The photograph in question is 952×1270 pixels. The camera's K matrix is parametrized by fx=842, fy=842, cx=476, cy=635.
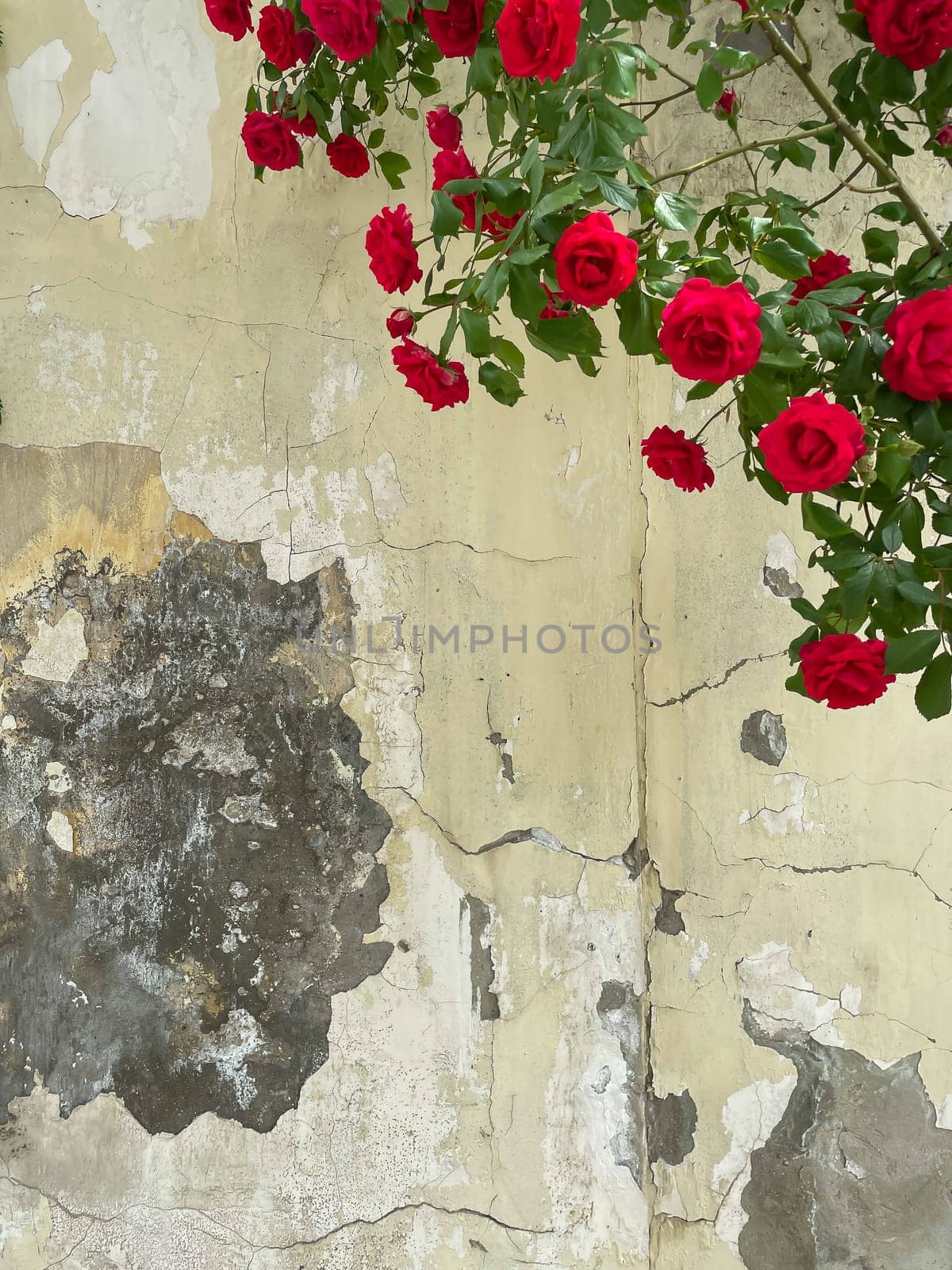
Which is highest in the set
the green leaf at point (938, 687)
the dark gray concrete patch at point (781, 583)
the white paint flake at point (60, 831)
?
the dark gray concrete patch at point (781, 583)

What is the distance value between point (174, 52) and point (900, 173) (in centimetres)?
135

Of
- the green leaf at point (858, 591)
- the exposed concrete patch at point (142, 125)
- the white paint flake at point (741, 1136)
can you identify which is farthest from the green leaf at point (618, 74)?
the white paint flake at point (741, 1136)

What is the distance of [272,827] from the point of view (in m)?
1.58

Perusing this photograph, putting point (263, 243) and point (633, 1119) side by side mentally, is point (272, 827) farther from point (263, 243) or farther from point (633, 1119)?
point (263, 243)

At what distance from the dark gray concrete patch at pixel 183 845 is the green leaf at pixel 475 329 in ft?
2.66

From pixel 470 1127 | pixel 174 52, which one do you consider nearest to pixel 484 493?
pixel 174 52

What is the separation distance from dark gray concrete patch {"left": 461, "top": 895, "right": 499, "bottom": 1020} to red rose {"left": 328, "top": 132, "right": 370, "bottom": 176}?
50.4 inches

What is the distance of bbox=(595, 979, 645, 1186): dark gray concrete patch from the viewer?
163cm

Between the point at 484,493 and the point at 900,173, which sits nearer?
the point at 900,173

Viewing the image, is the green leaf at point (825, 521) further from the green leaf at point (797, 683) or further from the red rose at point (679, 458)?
the red rose at point (679, 458)

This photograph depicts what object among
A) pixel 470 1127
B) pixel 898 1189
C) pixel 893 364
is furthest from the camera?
pixel 470 1127

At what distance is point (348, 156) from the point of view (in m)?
1.29

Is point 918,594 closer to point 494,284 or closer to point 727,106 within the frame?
point 494,284

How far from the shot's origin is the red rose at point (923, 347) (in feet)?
2.49
